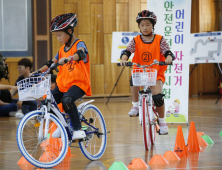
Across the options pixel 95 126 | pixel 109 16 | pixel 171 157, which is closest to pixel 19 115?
pixel 95 126

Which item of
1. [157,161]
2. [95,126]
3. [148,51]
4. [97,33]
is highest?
[97,33]

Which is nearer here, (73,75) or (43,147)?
(73,75)

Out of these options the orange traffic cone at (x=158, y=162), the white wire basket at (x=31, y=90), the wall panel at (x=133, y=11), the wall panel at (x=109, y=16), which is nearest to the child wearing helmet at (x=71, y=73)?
the white wire basket at (x=31, y=90)

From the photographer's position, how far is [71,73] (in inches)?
135

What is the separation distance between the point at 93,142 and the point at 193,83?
8.53 m

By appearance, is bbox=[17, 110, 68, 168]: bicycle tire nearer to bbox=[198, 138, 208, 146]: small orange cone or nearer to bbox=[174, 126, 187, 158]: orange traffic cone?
bbox=[174, 126, 187, 158]: orange traffic cone

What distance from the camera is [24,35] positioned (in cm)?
1072

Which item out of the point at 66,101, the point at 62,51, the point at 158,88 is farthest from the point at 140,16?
the point at 66,101

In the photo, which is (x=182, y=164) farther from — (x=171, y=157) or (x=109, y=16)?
(x=109, y=16)

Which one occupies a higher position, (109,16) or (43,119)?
(109,16)

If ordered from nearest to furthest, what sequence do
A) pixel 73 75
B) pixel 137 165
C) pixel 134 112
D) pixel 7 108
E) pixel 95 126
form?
pixel 137 165 < pixel 73 75 < pixel 95 126 < pixel 134 112 < pixel 7 108

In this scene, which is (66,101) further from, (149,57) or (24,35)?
(24,35)

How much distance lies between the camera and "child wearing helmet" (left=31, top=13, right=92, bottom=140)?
3270 mm

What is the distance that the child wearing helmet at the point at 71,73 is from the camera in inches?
129
